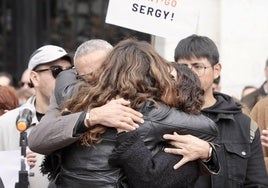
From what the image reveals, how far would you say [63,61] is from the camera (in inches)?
219

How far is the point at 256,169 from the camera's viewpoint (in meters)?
4.49

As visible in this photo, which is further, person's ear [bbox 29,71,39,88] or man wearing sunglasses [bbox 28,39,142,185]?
person's ear [bbox 29,71,39,88]

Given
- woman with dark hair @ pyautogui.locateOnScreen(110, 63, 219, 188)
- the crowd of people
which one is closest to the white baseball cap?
the crowd of people

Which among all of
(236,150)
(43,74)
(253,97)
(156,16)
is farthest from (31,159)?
(253,97)

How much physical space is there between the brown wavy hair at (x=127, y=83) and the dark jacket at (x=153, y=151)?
7cm

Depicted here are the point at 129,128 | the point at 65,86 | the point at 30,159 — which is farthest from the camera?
the point at 30,159

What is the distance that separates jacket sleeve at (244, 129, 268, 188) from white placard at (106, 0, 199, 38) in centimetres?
155

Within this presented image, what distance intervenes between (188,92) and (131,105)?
29 cm

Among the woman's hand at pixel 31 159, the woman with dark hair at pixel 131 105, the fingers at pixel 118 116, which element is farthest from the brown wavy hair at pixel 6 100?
the fingers at pixel 118 116

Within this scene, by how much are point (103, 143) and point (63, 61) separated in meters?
1.96

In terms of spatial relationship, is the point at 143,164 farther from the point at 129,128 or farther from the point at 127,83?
the point at 127,83

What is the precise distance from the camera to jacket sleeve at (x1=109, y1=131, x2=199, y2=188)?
3.64m

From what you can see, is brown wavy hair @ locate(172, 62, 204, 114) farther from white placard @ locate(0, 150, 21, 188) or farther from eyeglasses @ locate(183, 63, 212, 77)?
white placard @ locate(0, 150, 21, 188)

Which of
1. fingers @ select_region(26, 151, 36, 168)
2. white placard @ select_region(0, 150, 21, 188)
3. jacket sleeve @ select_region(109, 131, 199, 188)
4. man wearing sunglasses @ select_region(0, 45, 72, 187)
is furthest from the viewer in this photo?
man wearing sunglasses @ select_region(0, 45, 72, 187)
